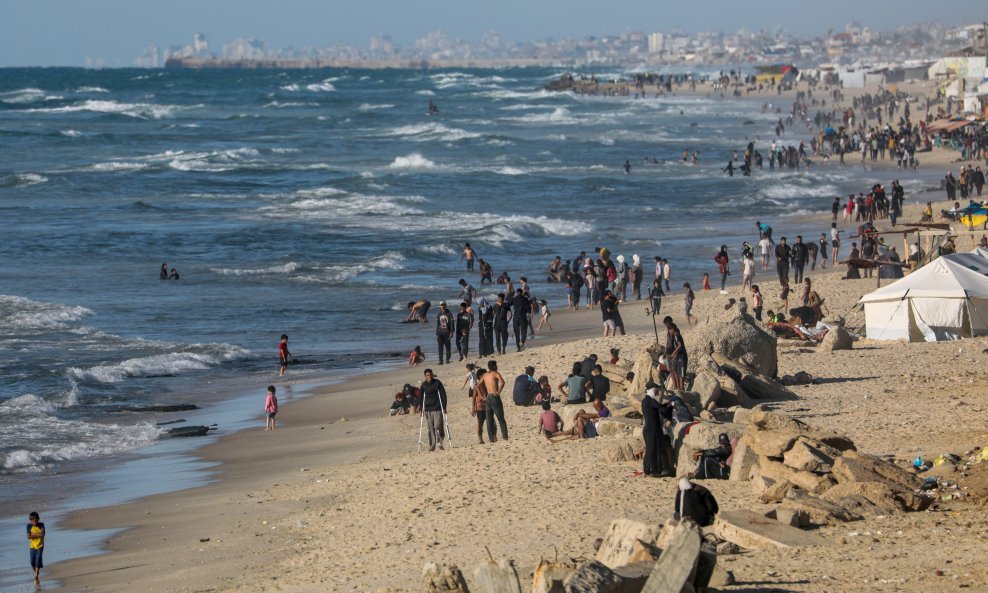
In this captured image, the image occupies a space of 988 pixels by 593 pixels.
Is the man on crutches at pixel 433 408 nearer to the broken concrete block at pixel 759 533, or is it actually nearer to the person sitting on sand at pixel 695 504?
the person sitting on sand at pixel 695 504

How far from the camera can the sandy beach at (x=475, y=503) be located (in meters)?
9.48

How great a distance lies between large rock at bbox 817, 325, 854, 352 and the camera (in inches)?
769

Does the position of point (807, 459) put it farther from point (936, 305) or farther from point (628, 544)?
point (936, 305)

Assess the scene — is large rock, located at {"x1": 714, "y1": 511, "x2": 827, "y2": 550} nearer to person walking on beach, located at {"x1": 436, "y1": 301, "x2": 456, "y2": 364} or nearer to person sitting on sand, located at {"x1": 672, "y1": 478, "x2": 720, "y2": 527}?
person sitting on sand, located at {"x1": 672, "y1": 478, "x2": 720, "y2": 527}

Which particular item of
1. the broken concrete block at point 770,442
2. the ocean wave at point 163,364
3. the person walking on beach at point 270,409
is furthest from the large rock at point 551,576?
the ocean wave at point 163,364

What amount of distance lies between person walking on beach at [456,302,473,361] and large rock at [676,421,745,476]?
31.6ft

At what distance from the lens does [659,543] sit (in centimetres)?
850

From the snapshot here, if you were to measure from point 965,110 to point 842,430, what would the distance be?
175 feet

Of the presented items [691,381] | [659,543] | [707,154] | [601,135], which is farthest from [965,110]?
[659,543]

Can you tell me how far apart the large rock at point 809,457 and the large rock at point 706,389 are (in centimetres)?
311

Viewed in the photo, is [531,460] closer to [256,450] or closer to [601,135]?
[256,450]

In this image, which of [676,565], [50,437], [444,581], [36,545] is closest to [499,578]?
[444,581]

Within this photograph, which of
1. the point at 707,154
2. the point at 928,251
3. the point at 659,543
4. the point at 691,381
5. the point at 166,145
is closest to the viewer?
the point at 659,543

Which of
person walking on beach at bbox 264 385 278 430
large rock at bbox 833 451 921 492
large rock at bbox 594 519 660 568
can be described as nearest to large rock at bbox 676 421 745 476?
large rock at bbox 833 451 921 492
